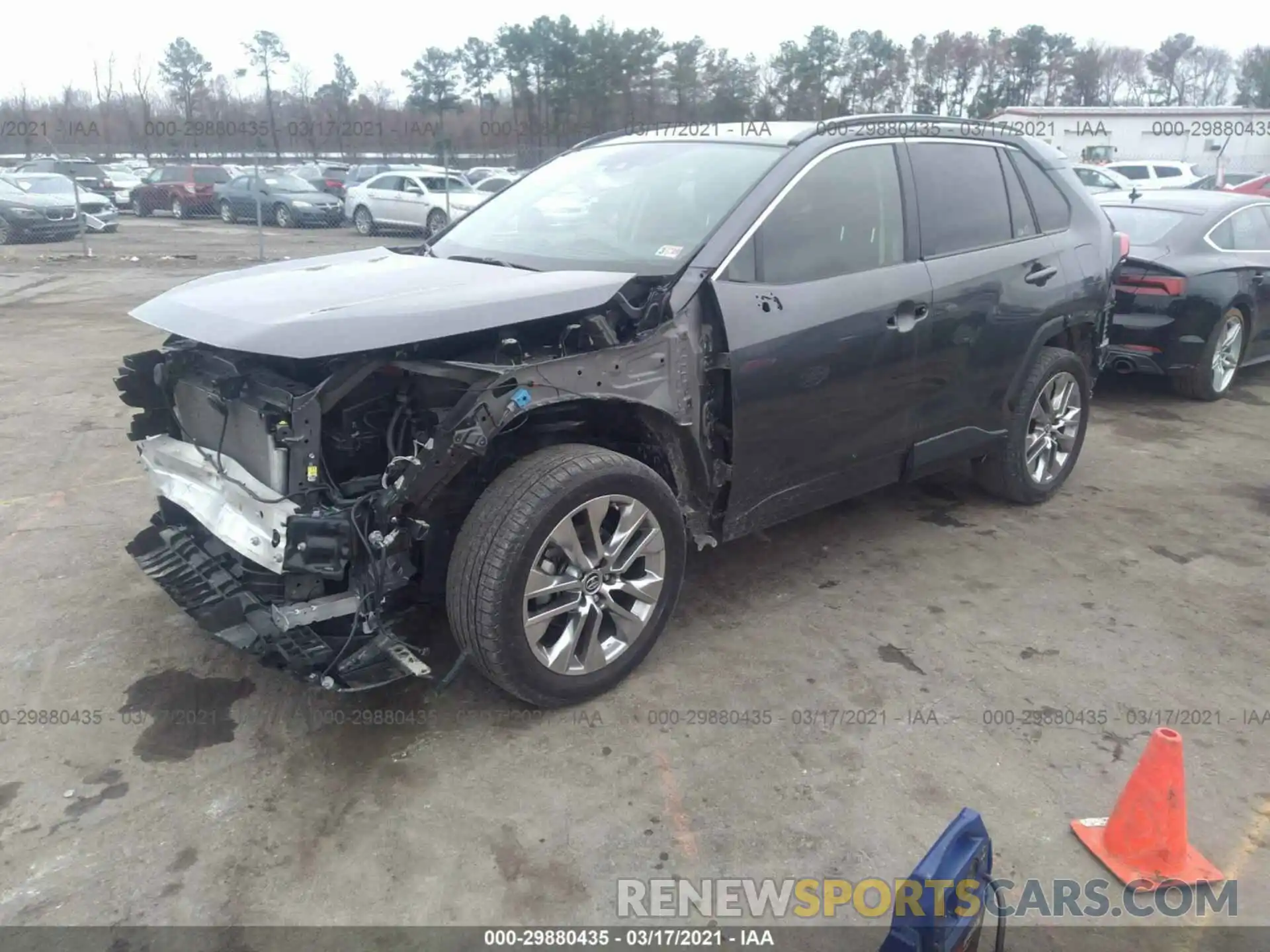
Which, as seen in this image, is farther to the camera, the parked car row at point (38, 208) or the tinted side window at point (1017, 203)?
the parked car row at point (38, 208)

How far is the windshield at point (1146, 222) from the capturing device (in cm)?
729

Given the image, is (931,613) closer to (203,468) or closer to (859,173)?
(859,173)

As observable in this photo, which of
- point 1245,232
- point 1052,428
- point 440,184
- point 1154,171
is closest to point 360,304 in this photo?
point 1052,428

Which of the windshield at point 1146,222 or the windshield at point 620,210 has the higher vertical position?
the windshield at point 620,210

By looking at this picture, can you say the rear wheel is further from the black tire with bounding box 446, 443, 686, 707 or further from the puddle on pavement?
the black tire with bounding box 446, 443, 686, 707

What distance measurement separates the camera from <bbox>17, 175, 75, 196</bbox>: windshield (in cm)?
1953

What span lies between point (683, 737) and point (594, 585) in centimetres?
58

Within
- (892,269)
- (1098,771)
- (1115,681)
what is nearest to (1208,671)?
(1115,681)

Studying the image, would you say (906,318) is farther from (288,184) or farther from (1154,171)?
(288,184)

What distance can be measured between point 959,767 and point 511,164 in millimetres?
32117

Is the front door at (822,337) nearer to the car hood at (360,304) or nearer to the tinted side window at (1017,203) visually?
the car hood at (360,304)

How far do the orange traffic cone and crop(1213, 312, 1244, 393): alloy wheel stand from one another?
19.1 ft

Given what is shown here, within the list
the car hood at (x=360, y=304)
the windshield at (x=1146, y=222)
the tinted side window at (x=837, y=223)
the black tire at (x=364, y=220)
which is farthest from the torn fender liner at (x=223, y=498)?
the black tire at (x=364, y=220)

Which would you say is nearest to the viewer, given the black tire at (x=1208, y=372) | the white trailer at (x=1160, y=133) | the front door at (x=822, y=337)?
the front door at (x=822, y=337)
